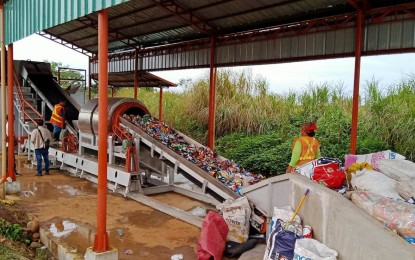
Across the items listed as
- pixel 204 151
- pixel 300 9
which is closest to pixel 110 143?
pixel 204 151

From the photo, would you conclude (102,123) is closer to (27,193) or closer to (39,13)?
(39,13)

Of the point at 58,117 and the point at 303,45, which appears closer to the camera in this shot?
the point at 303,45

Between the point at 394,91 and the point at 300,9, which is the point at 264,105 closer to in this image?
the point at 394,91

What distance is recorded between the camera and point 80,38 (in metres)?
15.8

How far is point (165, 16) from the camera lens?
1117 centimetres

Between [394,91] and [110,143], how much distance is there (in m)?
8.79

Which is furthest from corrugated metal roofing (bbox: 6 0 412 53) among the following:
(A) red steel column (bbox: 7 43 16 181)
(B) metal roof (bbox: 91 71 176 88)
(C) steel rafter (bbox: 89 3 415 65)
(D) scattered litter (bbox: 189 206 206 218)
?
(D) scattered litter (bbox: 189 206 206 218)

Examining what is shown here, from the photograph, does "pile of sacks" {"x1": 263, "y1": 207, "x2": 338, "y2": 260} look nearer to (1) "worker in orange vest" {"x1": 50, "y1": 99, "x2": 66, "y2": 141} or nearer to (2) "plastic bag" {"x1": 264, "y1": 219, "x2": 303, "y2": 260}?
(2) "plastic bag" {"x1": 264, "y1": 219, "x2": 303, "y2": 260}

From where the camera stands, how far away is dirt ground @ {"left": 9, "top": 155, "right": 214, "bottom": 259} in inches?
193

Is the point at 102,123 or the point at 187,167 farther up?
the point at 102,123

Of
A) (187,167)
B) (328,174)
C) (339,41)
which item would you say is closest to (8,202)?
(187,167)

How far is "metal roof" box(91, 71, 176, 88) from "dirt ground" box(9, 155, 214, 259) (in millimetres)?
6207

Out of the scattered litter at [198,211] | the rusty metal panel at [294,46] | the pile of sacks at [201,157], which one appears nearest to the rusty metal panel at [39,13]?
the pile of sacks at [201,157]

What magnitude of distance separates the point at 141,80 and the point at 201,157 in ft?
28.1
